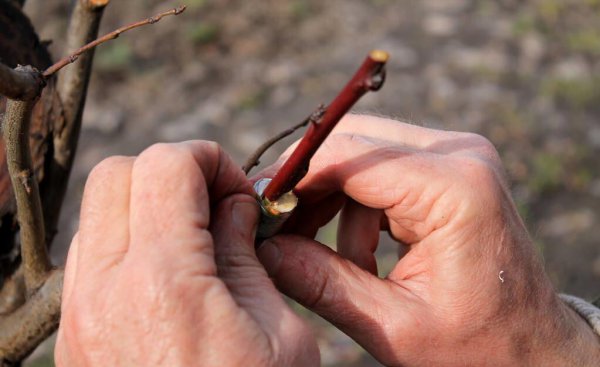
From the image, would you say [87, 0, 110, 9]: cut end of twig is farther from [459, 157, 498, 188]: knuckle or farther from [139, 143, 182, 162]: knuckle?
[459, 157, 498, 188]: knuckle

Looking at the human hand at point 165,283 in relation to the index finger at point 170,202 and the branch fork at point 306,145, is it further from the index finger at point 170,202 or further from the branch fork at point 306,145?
the branch fork at point 306,145

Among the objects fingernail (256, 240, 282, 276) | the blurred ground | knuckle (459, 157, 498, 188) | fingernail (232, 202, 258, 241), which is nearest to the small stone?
the blurred ground

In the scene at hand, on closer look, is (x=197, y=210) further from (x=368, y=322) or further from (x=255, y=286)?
(x=368, y=322)

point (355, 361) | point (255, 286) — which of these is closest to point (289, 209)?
point (255, 286)

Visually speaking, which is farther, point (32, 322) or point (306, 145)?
point (32, 322)

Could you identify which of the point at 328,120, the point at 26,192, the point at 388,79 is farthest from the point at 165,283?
the point at 388,79

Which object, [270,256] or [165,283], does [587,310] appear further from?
[165,283]

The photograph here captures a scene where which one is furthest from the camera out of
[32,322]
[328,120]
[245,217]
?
[32,322]

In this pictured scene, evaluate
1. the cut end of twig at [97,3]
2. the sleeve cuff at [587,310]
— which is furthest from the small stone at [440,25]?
the cut end of twig at [97,3]
